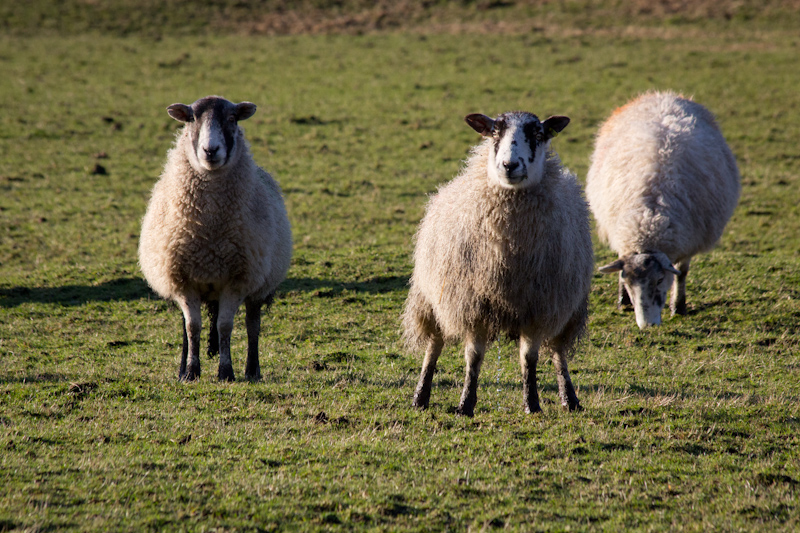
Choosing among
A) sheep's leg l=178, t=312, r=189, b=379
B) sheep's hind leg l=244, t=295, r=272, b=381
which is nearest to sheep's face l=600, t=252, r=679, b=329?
sheep's hind leg l=244, t=295, r=272, b=381

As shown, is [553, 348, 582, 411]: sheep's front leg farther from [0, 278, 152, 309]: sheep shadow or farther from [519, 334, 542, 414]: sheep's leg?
[0, 278, 152, 309]: sheep shadow

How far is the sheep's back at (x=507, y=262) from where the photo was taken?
6625 millimetres

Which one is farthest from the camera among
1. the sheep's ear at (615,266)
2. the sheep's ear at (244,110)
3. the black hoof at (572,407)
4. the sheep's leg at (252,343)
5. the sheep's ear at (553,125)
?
the sheep's ear at (615,266)

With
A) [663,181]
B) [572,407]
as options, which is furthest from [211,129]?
[663,181]

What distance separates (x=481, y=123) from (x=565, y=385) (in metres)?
2.54

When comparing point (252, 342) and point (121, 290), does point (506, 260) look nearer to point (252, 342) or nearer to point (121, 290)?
point (252, 342)

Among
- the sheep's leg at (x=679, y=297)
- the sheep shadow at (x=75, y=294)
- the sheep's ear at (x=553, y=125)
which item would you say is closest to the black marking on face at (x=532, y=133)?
the sheep's ear at (x=553, y=125)

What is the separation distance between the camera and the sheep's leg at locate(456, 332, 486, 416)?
688cm

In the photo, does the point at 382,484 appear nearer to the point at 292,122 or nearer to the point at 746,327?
the point at 746,327

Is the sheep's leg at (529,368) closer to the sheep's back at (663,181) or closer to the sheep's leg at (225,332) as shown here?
the sheep's leg at (225,332)

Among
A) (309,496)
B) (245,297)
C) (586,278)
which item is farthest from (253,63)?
(309,496)

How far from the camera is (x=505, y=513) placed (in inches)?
197

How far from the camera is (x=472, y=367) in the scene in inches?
273

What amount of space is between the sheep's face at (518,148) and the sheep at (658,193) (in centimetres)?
330
